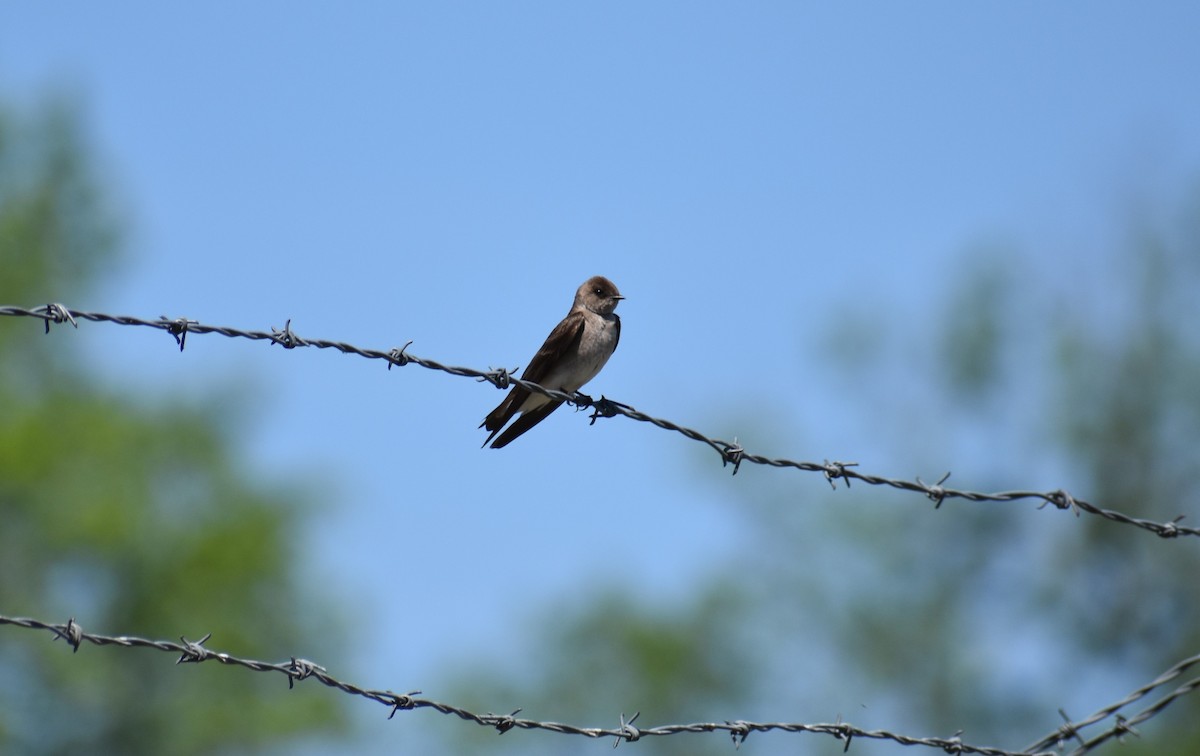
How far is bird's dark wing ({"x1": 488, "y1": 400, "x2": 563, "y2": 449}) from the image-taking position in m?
7.83

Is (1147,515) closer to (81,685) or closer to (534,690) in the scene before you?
(534,690)

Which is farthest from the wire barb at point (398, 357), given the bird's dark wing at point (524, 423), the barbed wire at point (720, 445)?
the bird's dark wing at point (524, 423)

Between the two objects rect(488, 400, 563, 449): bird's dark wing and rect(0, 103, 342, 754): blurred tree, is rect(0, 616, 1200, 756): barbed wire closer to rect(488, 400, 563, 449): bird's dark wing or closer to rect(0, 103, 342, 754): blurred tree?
rect(488, 400, 563, 449): bird's dark wing

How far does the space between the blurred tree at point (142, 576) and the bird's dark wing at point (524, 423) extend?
15.1m

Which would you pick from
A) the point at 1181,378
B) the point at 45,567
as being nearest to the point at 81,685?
the point at 45,567

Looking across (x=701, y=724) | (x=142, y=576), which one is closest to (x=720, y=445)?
(x=701, y=724)

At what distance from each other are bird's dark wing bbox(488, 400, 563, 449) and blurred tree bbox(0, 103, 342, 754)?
15148mm

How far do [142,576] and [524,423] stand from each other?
16373 millimetres

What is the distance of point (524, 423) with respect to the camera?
25.7 feet

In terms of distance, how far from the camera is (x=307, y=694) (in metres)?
22.7

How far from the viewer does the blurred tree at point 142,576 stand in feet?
71.1

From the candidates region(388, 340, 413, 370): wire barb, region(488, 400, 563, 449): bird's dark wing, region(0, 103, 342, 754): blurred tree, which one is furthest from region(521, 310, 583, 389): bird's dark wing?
region(0, 103, 342, 754): blurred tree

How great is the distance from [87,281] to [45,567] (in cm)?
855

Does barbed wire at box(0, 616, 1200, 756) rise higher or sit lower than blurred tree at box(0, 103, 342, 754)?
lower
